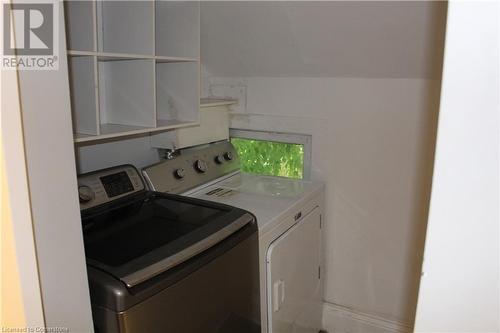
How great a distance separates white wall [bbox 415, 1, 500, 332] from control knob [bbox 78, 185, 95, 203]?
1.34m

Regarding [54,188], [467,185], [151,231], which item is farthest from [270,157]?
[467,185]

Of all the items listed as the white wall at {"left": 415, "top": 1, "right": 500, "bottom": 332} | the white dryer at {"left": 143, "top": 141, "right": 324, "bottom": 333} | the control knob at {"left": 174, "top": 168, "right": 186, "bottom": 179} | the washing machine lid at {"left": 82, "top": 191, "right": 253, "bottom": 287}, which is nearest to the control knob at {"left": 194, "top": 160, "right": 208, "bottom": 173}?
the white dryer at {"left": 143, "top": 141, "right": 324, "bottom": 333}

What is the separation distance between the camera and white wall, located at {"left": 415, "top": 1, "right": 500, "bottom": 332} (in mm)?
441

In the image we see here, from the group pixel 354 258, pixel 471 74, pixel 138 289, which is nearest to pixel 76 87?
pixel 138 289

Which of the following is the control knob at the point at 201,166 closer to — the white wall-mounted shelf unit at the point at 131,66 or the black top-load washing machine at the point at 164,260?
the white wall-mounted shelf unit at the point at 131,66

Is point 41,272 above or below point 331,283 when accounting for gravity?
above

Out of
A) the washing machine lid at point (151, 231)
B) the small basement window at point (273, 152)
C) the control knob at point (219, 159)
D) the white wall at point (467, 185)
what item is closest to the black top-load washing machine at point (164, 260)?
the washing machine lid at point (151, 231)

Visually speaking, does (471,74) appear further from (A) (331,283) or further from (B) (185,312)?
(A) (331,283)

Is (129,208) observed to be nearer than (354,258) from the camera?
Yes

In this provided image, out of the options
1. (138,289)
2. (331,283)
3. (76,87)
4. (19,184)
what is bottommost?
(331,283)

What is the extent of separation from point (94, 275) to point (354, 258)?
1.67 metres

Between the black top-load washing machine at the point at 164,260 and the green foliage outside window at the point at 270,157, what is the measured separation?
0.93 meters

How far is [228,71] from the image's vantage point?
7.93ft

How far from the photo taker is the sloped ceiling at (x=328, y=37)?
1.74 m
